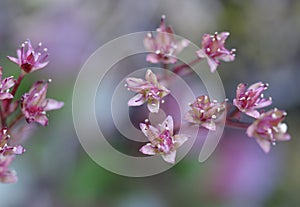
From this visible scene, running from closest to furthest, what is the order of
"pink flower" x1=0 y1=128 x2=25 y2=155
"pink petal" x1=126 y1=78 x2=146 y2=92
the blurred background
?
1. "pink flower" x1=0 y1=128 x2=25 y2=155
2. "pink petal" x1=126 y1=78 x2=146 y2=92
3. the blurred background

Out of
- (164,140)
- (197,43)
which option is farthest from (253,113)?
(197,43)

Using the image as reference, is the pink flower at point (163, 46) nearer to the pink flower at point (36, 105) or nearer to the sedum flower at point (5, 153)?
the pink flower at point (36, 105)

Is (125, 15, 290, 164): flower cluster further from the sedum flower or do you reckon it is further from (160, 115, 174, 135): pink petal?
the sedum flower

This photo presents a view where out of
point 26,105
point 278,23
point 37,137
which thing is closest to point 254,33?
point 278,23

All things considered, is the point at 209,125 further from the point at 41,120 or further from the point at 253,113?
the point at 41,120

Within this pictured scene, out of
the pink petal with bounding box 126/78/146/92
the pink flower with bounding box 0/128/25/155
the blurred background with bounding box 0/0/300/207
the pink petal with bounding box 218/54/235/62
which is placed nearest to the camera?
the pink flower with bounding box 0/128/25/155

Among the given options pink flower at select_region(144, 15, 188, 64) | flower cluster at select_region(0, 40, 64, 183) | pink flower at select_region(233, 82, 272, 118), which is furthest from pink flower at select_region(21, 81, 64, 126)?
pink flower at select_region(233, 82, 272, 118)

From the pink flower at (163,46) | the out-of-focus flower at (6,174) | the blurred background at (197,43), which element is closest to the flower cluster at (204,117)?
the pink flower at (163,46)

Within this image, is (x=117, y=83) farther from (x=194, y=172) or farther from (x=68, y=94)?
(x=194, y=172)
